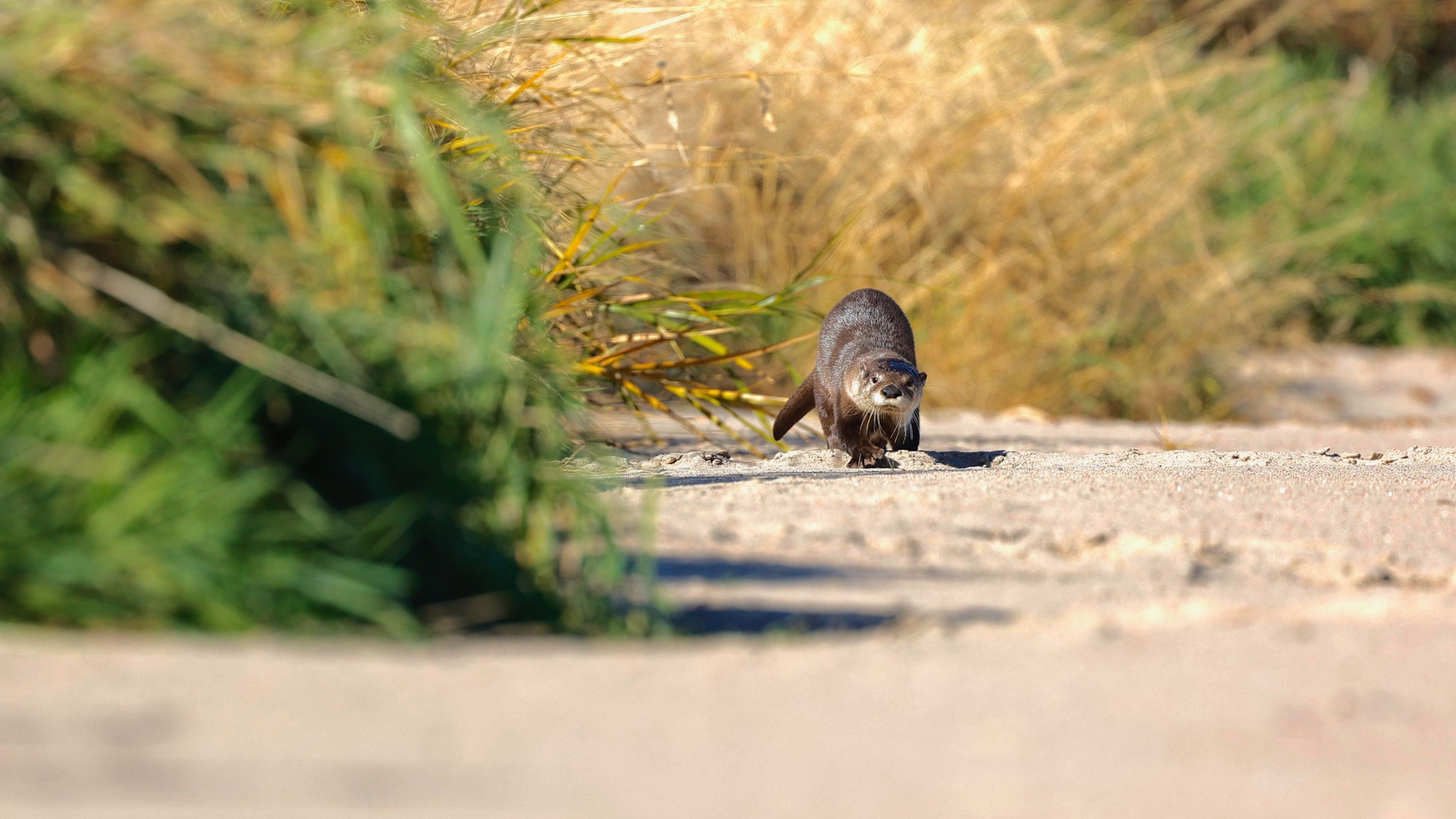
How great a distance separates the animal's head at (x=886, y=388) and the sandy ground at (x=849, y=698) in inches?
68.4

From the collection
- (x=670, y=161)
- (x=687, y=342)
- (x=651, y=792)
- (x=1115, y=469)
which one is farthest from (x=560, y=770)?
(x=670, y=161)

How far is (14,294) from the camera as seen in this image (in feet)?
7.22

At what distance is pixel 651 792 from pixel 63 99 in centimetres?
136

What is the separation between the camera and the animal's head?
188 inches

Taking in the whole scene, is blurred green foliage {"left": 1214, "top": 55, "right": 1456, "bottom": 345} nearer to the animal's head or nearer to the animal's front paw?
the animal's head

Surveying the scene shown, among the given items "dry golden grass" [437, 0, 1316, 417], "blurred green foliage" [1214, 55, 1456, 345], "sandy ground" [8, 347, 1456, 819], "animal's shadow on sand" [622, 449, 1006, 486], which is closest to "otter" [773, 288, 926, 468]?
"animal's shadow on sand" [622, 449, 1006, 486]

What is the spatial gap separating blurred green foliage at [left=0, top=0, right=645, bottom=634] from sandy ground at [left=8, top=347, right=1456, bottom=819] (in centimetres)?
12

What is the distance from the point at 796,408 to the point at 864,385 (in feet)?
1.58

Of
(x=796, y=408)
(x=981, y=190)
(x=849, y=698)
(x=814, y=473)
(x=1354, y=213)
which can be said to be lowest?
(x=849, y=698)

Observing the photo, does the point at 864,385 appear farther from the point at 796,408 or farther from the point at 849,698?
the point at 849,698

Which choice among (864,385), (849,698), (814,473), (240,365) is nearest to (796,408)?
(864,385)

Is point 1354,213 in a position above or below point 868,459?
above

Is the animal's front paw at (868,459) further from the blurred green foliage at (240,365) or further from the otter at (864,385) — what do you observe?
the blurred green foliage at (240,365)

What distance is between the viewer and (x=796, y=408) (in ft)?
17.5
